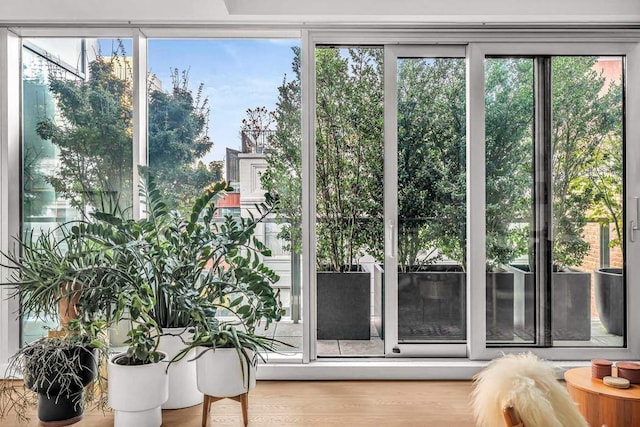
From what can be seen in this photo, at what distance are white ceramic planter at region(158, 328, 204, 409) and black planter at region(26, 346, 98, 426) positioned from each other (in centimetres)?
35

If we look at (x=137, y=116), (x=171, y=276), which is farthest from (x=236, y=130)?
(x=171, y=276)

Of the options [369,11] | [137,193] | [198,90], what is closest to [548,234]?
[369,11]

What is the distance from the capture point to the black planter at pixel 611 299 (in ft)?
9.86

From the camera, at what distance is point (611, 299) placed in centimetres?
301

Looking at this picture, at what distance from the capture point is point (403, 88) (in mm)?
3027

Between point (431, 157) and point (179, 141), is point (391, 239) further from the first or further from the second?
point (179, 141)

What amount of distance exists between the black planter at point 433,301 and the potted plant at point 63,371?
6.06ft

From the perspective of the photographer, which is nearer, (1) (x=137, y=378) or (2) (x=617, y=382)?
(2) (x=617, y=382)

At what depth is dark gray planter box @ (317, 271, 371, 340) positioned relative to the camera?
3.12 m

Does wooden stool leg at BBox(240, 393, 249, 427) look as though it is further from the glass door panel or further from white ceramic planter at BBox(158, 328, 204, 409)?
the glass door panel

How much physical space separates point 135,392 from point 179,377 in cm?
37

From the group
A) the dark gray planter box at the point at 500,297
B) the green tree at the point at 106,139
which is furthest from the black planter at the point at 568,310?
the green tree at the point at 106,139

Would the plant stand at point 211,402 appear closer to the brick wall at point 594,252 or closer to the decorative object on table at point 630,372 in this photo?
the decorative object on table at point 630,372

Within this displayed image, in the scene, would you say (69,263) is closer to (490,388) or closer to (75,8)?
(75,8)
